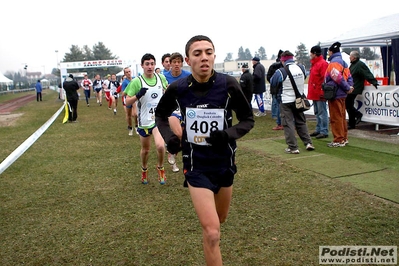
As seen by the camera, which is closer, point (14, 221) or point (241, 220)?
point (241, 220)

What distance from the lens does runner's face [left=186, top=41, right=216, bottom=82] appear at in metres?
3.19

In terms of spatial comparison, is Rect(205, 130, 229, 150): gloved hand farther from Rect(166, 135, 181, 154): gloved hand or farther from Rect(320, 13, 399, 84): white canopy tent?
Rect(320, 13, 399, 84): white canopy tent

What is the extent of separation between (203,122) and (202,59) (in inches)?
20.9

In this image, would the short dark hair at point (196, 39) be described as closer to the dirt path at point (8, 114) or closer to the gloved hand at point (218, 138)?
the gloved hand at point (218, 138)

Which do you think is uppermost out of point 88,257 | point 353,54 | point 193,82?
point 353,54

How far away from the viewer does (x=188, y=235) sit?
4402 mm

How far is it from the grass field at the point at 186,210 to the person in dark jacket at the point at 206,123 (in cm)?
100

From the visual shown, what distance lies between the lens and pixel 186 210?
521 cm

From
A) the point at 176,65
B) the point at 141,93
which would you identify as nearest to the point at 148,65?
the point at 141,93

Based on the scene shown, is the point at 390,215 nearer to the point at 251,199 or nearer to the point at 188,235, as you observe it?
the point at 251,199

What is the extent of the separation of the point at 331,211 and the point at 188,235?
188cm

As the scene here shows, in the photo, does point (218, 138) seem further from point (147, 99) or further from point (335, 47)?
point (335, 47)

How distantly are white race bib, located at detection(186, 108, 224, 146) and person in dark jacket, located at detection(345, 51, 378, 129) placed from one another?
8.48 metres

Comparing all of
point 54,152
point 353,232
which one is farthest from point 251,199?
point 54,152
